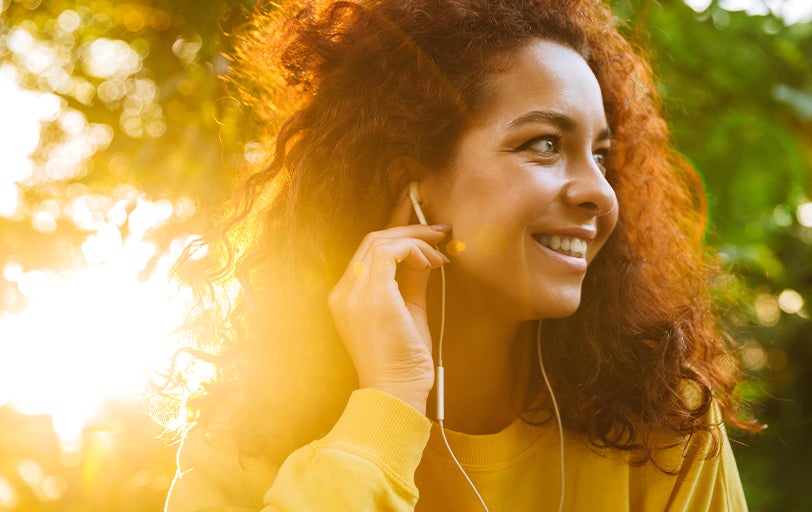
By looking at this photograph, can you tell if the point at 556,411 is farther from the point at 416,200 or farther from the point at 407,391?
the point at 416,200

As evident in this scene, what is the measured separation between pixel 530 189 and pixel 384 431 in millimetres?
647

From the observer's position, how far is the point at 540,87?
182cm

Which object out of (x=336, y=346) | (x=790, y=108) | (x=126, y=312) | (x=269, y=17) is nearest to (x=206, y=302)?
(x=336, y=346)

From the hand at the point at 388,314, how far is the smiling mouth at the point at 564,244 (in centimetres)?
25

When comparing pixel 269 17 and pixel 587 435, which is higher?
pixel 269 17

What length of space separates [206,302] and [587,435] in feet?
3.73

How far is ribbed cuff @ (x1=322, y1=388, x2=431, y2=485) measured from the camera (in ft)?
5.24

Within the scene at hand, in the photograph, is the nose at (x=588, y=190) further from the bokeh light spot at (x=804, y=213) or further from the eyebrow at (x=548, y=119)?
the bokeh light spot at (x=804, y=213)

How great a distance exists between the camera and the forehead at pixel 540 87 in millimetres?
1806

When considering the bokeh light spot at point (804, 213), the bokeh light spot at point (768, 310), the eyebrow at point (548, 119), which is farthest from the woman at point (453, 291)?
the bokeh light spot at point (768, 310)

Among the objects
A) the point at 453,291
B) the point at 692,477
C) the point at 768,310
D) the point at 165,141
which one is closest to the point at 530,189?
the point at 453,291

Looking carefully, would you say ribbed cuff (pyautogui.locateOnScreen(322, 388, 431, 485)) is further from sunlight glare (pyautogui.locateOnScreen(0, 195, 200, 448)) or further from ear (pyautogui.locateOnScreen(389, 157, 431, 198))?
Result: sunlight glare (pyautogui.locateOnScreen(0, 195, 200, 448))

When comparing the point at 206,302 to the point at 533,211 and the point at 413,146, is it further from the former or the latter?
the point at 533,211

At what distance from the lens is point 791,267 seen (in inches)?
188
